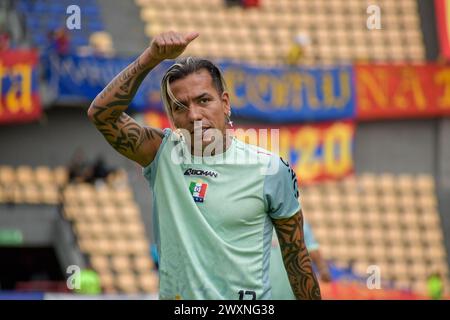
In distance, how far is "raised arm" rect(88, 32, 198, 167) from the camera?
385cm

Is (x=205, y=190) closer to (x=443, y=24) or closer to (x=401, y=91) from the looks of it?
(x=401, y=91)

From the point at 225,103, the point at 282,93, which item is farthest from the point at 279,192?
the point at 282,93

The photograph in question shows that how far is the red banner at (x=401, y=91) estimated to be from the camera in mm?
20766

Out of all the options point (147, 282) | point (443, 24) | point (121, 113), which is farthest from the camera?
point (443, 24)

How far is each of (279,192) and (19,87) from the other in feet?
47.8

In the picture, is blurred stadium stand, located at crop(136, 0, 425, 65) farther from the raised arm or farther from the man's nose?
the man's nose

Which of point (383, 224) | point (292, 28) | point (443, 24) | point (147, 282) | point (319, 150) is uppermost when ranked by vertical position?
point (292, 28)

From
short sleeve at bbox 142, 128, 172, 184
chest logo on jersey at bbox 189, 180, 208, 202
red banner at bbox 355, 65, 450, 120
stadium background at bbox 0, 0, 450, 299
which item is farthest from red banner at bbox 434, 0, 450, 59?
chest logo on jersey at bbox 189, 180, 208, 202

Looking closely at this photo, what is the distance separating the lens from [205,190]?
4078mm

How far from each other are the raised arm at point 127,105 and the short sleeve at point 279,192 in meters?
0.46

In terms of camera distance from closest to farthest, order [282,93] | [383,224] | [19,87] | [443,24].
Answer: [19,87] < [282,93] < [383,224] < [443,24]

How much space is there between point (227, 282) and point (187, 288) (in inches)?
5.8

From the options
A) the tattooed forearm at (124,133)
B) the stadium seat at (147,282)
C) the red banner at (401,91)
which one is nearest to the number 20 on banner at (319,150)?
the red banner at (401,91)
